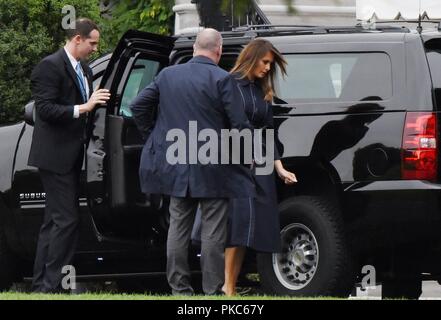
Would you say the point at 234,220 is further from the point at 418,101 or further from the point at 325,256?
the point at 418,101

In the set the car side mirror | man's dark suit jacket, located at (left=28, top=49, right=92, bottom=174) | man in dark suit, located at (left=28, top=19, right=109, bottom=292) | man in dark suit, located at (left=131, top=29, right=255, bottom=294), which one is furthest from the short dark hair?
man in dark suit, located at (left=131, top=29, right=255, bottom=294)

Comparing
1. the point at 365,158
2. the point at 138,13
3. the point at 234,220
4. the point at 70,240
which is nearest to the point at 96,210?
the point at 70,240

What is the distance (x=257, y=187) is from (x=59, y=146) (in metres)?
1.39

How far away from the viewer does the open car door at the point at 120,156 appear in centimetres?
949

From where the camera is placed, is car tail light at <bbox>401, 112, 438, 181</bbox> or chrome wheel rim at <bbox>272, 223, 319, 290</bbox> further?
chrome wheel rim at <bbox>272, 223, 319, 290</bbox>

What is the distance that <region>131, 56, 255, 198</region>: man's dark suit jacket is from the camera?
29.2ft

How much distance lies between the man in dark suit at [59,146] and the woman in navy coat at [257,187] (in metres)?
0.97

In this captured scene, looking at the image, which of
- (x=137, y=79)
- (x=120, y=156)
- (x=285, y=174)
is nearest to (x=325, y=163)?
(x=285, y=174)

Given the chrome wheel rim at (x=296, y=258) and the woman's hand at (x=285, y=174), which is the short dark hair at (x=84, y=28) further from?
the chrome wheel rim at (x=296, y=258)

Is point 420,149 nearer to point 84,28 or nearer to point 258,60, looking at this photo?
point 258,60

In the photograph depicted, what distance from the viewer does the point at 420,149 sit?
8.82m

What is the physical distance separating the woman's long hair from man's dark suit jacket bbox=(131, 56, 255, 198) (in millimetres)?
227

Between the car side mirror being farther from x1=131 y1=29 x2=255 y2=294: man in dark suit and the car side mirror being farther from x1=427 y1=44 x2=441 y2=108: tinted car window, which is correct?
x1=427 y1=44 x2=441 y2=108: tinted car window

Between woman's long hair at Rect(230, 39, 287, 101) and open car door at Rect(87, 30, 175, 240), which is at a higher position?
woman's long hair at Rect(230, 39, 287, 101)
